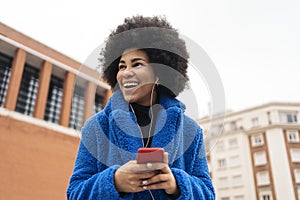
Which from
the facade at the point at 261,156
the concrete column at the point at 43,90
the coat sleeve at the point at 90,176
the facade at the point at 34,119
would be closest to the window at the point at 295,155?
the facade at the point at 261,156

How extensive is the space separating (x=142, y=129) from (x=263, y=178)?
24449 mm

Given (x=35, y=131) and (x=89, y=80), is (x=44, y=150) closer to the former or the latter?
(x=35, y=131)

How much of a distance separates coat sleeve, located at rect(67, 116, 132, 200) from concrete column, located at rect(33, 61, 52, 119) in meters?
10.5

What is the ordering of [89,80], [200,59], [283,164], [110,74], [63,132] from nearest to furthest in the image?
[200,59] < [89,80] < [110,74] < [63,132] < [283,164]

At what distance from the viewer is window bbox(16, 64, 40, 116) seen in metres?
11.1

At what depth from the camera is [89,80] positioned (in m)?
1.08

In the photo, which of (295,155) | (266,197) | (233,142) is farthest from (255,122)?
(266,197)

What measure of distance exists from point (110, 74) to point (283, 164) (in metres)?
24.3

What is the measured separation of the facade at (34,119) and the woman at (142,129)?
9098 mm

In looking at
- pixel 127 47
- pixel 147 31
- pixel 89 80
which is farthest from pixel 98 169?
pixel 147 31

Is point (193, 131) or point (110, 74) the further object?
point (110, 74)

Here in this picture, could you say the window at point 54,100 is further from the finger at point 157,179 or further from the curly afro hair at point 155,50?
the finger at point 157,179

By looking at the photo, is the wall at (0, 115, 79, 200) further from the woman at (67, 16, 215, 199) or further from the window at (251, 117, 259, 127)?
the window at (251, 117, 259, 127)

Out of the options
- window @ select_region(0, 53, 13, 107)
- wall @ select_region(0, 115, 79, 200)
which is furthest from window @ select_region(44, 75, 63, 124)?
window @ select_region(0, 53, 13, 107)
